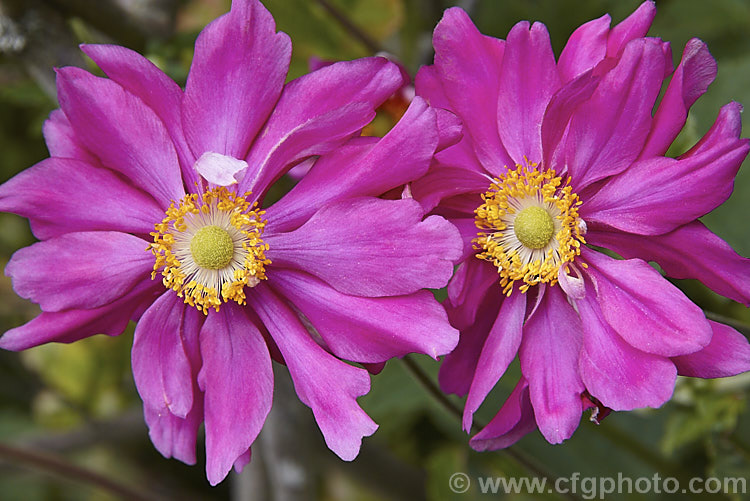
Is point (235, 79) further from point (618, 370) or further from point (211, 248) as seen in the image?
point (618, 370)

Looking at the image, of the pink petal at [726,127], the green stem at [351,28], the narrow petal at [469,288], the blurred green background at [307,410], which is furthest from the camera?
the green stem at [351,28]

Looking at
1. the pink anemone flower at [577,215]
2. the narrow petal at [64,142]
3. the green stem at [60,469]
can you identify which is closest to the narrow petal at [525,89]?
the pink anemone flower at [577,215]

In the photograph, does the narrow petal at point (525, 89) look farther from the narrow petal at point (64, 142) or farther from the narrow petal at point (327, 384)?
the narrow petal at point (64, 142)

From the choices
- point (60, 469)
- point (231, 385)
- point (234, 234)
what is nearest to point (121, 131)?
point (234, 234)

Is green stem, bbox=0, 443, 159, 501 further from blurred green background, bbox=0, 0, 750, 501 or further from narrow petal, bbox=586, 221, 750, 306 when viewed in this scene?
narrow petal, bbox=586, 221, 750, 306

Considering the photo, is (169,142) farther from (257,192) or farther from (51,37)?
(51,37)

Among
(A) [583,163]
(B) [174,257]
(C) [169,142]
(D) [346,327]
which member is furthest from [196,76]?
(A) [583,163]

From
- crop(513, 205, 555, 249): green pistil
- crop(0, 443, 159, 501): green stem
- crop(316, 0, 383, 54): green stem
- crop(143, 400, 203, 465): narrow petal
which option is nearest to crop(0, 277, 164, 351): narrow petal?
crop(143, 400, 203, 465): narrow petal
